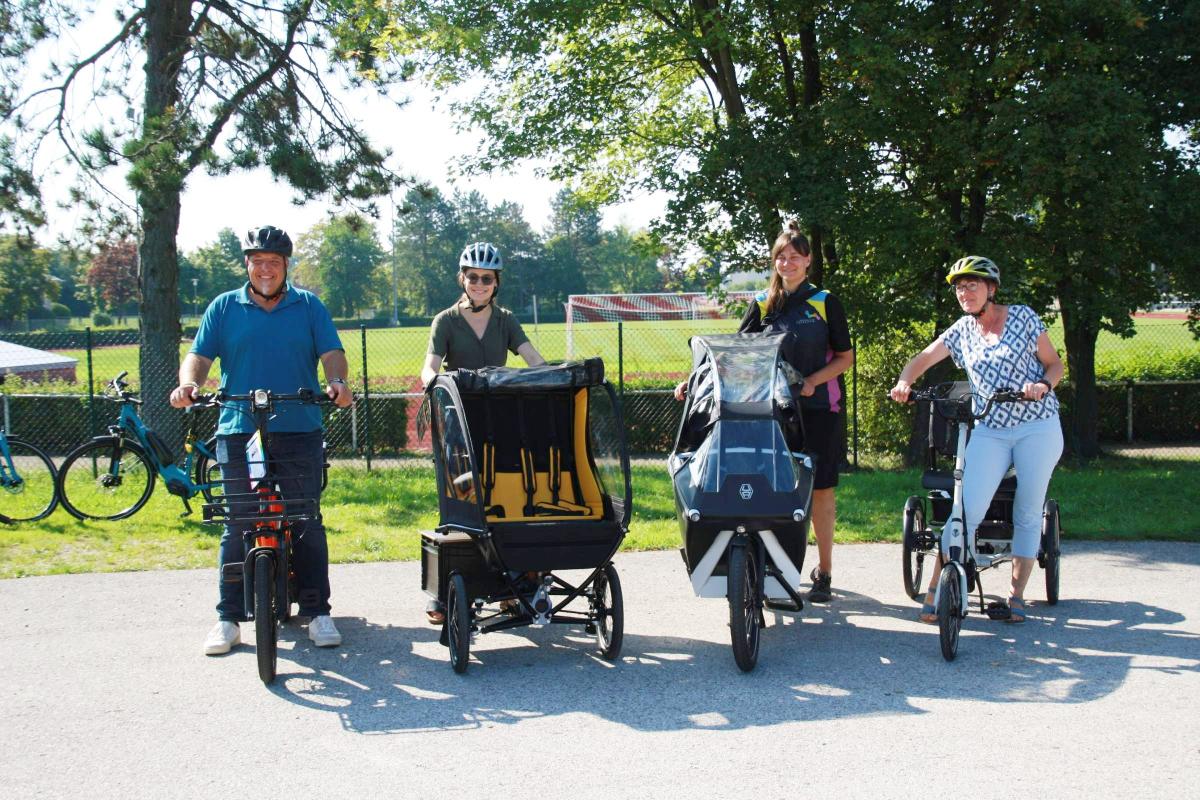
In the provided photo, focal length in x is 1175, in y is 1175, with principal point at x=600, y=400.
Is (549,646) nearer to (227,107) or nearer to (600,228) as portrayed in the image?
(227,107)

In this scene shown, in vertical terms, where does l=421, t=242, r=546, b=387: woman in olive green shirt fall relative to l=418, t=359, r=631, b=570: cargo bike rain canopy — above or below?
above

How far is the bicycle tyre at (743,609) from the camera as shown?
5359 mm

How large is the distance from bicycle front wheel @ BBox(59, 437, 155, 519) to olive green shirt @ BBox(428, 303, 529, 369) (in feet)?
16.1

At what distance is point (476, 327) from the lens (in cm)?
652

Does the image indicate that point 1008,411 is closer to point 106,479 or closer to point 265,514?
point 265,514

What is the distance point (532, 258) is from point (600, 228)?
45.8 ft

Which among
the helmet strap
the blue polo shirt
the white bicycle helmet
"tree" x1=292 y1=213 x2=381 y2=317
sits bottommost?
the blue polo shirt

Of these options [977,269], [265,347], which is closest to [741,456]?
[977,269]

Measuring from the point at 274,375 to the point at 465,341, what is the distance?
41.9 inches

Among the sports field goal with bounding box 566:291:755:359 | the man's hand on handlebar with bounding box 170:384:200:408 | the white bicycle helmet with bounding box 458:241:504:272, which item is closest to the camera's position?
the man's hand on handlebar with bounding box 170:384:200:408

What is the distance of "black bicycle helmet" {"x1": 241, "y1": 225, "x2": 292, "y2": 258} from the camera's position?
579cm

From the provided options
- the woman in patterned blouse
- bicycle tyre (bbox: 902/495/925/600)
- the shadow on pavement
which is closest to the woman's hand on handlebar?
the woman in patterned blouse

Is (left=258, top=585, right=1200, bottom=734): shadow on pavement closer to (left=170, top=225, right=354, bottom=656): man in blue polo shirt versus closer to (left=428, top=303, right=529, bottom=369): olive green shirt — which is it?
(left=170, top=225, right=354, bottom=656): man in blue polo shirt

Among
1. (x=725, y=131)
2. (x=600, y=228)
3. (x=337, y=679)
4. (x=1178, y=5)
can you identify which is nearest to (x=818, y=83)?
(x=725, y=131)
